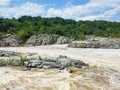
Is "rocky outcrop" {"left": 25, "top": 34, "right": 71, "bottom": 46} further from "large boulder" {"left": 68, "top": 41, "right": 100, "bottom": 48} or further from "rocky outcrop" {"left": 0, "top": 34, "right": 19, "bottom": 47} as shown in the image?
"large boulder" {"left": 68, "top": 41, "right": 100, "bottom": 48}

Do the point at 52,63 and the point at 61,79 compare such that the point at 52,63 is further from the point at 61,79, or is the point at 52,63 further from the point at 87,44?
the point at 87,44

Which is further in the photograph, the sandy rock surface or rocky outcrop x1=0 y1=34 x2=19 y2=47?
rocky outcrop x1=0 y1=34 x2=19 y2=47

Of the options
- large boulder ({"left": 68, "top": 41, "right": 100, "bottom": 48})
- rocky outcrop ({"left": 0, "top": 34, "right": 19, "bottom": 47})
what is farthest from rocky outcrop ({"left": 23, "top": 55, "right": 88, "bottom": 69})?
rocky outcrop ({"left": 0, "top": 34, "right": 19, "bottom": 47})

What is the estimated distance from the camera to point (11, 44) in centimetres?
3306

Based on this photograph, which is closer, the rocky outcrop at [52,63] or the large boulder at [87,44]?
the rocky outcrop at [52,63]

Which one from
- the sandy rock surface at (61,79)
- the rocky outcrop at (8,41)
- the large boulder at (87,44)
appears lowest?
the sandy rock surface at (61,79)

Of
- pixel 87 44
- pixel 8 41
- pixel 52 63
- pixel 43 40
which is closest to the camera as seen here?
pixel 52 63

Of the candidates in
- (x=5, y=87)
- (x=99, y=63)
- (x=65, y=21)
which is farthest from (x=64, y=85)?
(x=65, y=21)

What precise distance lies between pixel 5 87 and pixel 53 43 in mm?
22629

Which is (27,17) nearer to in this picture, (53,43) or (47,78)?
(53,43)

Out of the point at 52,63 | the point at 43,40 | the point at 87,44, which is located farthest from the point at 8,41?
the point at 52,63

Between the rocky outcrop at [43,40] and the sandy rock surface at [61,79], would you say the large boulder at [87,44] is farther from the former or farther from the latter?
the sandy rock surface at [61,79]

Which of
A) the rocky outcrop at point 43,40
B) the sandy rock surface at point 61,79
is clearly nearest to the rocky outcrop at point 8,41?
the rocky outcrop at point 43,40

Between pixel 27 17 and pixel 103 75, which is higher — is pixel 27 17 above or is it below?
above
